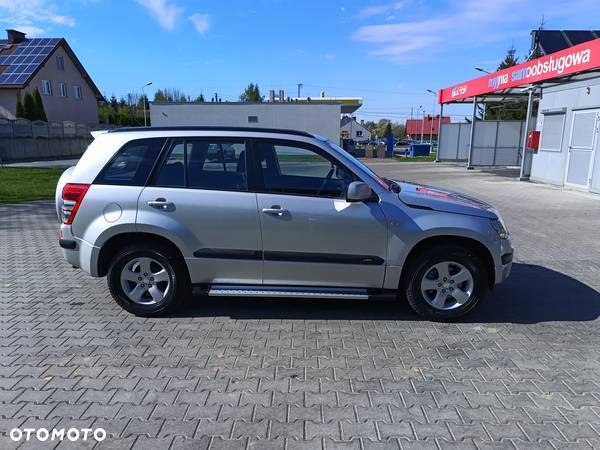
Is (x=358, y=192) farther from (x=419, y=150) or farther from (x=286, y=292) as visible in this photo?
(x=419, y=150)

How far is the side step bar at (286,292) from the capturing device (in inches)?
169

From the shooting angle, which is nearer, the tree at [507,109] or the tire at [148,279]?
the tire at [148,279]

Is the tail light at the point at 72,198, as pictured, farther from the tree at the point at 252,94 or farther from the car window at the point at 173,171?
the tree at the point at 252,94

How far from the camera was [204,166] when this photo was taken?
442 cm

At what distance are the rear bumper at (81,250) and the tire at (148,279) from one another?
0.18 m

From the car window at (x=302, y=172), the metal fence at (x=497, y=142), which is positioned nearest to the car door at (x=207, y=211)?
the car window at (x=302, y=172)

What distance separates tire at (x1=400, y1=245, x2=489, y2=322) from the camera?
4320 mm

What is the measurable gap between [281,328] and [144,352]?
4.07 feet

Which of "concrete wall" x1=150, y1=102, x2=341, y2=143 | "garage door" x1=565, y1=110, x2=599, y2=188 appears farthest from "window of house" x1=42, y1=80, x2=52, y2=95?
"garage door" x1=565, y1=110, x2=599, y2=188

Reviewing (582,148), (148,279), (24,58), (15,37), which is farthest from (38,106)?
(148,279)

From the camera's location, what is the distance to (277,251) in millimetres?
4320

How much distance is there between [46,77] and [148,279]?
50.6 m

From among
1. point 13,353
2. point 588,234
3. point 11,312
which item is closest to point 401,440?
point 13,353

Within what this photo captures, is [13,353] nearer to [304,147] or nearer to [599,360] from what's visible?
[304,147]
